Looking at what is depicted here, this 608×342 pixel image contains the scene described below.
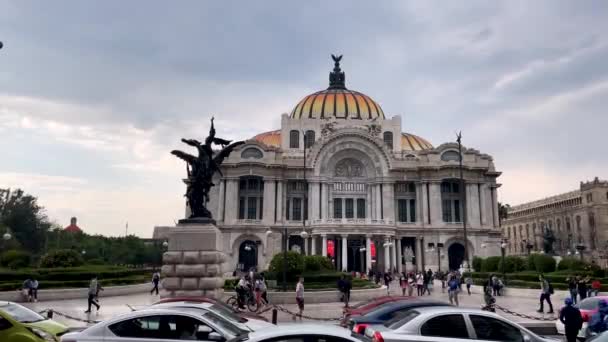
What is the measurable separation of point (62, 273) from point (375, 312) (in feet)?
86.9

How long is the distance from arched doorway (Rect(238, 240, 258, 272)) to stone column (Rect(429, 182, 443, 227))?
23415mm

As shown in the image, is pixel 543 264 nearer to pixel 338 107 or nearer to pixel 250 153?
pixel 250 153

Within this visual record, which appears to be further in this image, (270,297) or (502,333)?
(270,297)

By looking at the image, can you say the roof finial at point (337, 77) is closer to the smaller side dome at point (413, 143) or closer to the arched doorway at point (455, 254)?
the smaller side dome at point (413, 143)

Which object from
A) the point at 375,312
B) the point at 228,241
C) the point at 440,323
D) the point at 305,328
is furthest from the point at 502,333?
the point at 228,241

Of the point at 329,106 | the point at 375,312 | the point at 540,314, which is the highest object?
the point at 329,106

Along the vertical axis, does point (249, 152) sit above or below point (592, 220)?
above

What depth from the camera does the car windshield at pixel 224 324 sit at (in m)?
8.94

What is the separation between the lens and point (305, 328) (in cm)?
607

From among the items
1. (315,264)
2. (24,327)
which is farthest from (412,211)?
(24,327)

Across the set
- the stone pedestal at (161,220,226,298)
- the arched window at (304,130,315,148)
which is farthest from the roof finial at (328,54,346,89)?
the stone pedestal at (161,220,226,298)

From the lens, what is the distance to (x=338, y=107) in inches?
2837

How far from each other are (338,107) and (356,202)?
59.5 ft

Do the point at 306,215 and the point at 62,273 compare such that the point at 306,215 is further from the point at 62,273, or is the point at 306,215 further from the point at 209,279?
the point at 209,279
